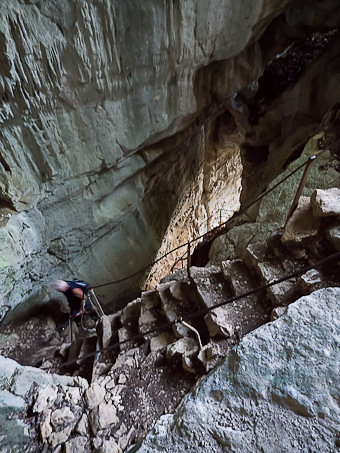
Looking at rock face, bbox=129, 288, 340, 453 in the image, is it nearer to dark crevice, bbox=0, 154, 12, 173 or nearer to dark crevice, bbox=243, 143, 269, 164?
dark crevice, bbox=0, 154, 12, 173

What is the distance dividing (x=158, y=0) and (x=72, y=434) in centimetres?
538

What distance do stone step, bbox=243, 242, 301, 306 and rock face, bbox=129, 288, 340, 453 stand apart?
5.43 feet

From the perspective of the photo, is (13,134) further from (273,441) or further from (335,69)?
(335,69)

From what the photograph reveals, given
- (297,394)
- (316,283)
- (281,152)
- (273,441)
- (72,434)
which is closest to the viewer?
(273,441)

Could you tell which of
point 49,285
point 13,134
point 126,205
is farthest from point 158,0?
point 49,285

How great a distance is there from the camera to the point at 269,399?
4.35 ft

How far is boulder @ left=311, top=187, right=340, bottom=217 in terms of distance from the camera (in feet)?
10.8

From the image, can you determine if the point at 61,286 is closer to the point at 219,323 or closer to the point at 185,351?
the point at 185,351

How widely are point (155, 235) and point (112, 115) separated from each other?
3621mm

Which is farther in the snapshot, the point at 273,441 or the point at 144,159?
the point at 144,159

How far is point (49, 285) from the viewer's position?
5.94 m

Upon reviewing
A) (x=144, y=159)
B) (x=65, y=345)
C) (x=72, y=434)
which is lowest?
(x=72, y=434)

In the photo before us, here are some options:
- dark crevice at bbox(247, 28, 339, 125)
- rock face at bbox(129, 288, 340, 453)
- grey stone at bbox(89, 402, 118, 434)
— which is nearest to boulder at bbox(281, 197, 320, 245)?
rock face at bbox(129, 288, 340, 453)

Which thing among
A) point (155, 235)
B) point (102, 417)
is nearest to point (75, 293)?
point (102, 417)
